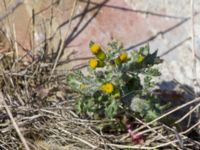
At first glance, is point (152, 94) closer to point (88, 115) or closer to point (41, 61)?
point (88, 115)

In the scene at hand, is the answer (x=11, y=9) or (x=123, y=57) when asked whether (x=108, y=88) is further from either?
(x=11, y=9)

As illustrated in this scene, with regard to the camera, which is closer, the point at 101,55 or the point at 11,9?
the point at 101,55

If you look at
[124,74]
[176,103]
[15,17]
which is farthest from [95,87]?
[15,17]

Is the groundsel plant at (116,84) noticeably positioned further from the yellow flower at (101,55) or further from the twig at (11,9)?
the twig at (11,9)

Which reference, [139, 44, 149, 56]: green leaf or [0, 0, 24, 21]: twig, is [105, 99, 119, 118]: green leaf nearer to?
[139, 44, 149, 56]: green leaf

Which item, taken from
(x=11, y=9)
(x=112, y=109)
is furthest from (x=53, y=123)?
(x=11, y=9)

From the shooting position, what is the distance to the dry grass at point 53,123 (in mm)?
2109

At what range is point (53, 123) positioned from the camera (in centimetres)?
218

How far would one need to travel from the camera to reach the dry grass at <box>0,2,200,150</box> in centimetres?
211

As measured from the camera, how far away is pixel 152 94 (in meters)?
2.10

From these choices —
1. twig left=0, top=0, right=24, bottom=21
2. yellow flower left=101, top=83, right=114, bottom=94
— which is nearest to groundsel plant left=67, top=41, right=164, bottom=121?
yellow flower left=101, top=83, right=114, bottom=94

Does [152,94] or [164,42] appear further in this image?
[164,42]

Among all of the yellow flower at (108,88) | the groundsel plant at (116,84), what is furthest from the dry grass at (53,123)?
the yellow flower at (108,88)

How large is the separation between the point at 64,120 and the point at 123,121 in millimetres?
197
